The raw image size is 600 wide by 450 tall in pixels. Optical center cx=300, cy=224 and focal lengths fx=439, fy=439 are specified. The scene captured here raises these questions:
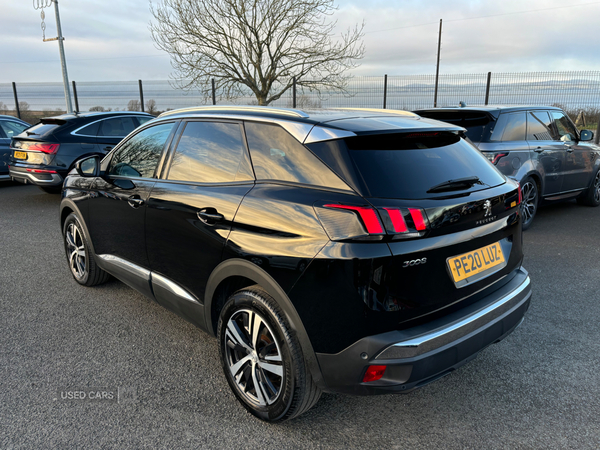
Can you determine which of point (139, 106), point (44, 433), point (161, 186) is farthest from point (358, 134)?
point (139, 106)

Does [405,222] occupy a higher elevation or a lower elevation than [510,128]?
lower

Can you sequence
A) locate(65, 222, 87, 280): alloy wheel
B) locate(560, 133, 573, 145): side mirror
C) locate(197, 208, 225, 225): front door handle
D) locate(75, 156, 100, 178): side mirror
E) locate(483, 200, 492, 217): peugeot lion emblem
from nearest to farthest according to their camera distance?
locate(483, 200, 492, 217): peugeot lion emblem, locate(197, 208, 225, 225): front door handle, locate(75, 156, 100, 178): side mirror, locate(65, 222, 87, 280): alloy wheel, locate(560, 133, 573, 145): side mirror

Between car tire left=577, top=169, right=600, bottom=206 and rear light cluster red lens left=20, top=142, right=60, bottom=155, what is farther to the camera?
rear light cluster red lens left=20, top=142, right=60, bottom=155

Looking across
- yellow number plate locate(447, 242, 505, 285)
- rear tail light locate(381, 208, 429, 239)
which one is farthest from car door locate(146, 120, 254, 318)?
yellow number plate locate(447, 242, 505, 285)

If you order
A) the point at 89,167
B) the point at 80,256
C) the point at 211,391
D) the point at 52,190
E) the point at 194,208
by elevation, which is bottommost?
the point at 211,391

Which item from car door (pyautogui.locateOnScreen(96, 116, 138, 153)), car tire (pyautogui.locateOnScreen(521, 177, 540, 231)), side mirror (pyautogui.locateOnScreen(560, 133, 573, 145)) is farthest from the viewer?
car door (pyautogui.locateOnScreen(96, 116, 138, 153))

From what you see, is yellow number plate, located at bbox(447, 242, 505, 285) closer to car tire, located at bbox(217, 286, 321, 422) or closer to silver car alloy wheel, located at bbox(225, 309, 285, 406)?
car tire, located at bbox(217, 286, 321, 422)

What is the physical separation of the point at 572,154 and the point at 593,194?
140 cm

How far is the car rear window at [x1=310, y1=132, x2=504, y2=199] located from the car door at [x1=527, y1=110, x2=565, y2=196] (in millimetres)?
4448

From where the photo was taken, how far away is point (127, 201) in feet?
10.9

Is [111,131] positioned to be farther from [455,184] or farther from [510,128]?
[455,184]

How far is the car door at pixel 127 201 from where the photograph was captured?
3213 mm

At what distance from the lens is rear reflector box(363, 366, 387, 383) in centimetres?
196

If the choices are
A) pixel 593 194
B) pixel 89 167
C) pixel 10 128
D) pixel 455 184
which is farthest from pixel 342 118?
pixel 10 128
